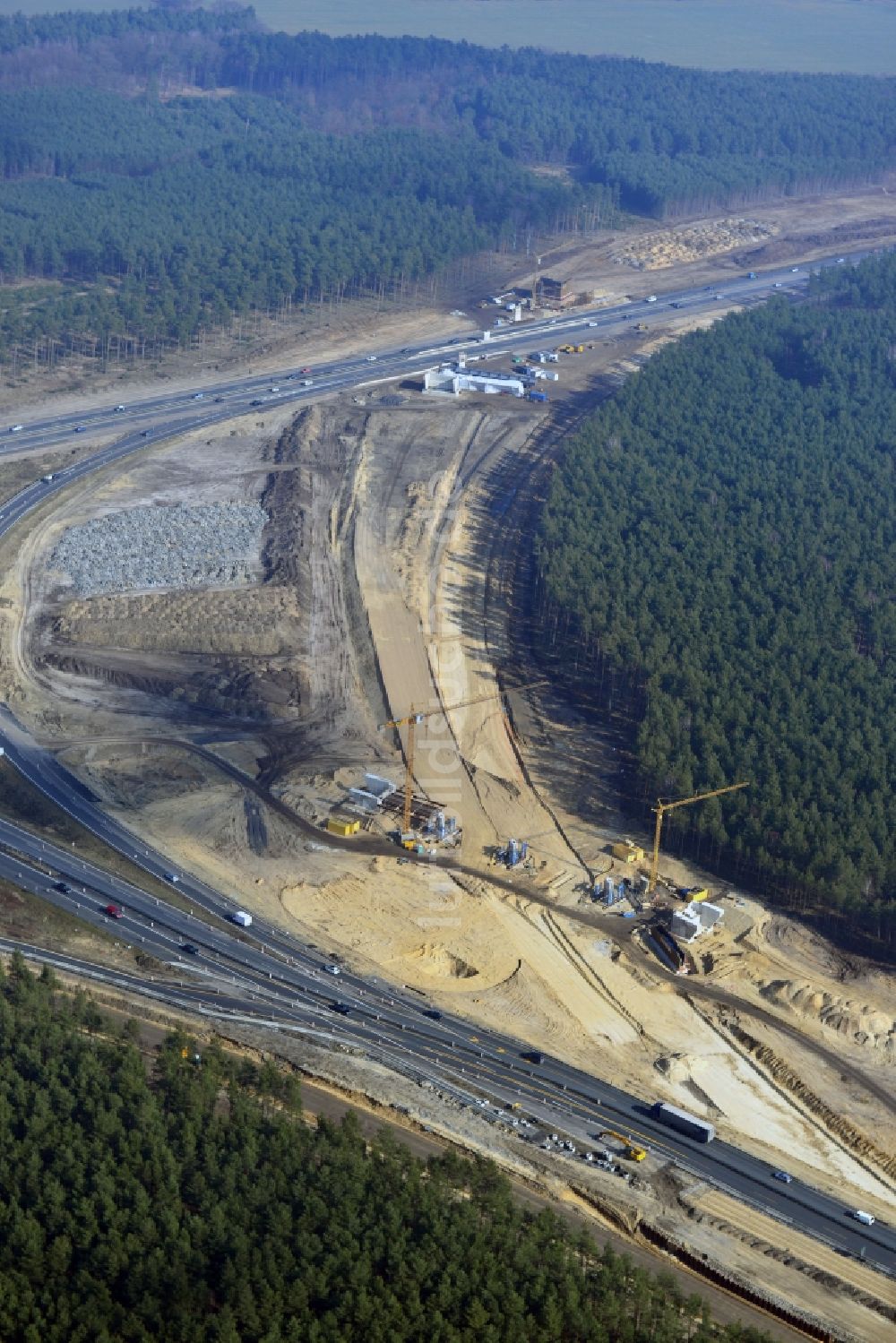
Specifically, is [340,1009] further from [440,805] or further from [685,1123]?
[440,805]

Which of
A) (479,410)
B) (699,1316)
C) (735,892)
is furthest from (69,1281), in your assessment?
(479,410)

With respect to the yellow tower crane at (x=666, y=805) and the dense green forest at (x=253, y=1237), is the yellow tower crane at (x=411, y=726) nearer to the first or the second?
the yellow tower crane at (x=666, y=805)

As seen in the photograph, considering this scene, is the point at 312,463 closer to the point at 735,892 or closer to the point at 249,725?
the point at 249,725

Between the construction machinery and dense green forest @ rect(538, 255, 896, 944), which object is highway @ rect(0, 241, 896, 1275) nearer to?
the construction machinery

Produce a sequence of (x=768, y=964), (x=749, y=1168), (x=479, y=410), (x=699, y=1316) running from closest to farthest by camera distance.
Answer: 1. (x=699, y=1316)
2. (x=749, y=1168)
3. (x=768, y=964)
4. (x=479, y=410)

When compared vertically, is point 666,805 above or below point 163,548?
below

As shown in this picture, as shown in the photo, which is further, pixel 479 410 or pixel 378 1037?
pixel 479 410

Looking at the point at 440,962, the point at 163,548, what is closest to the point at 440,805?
the point at 440,962
